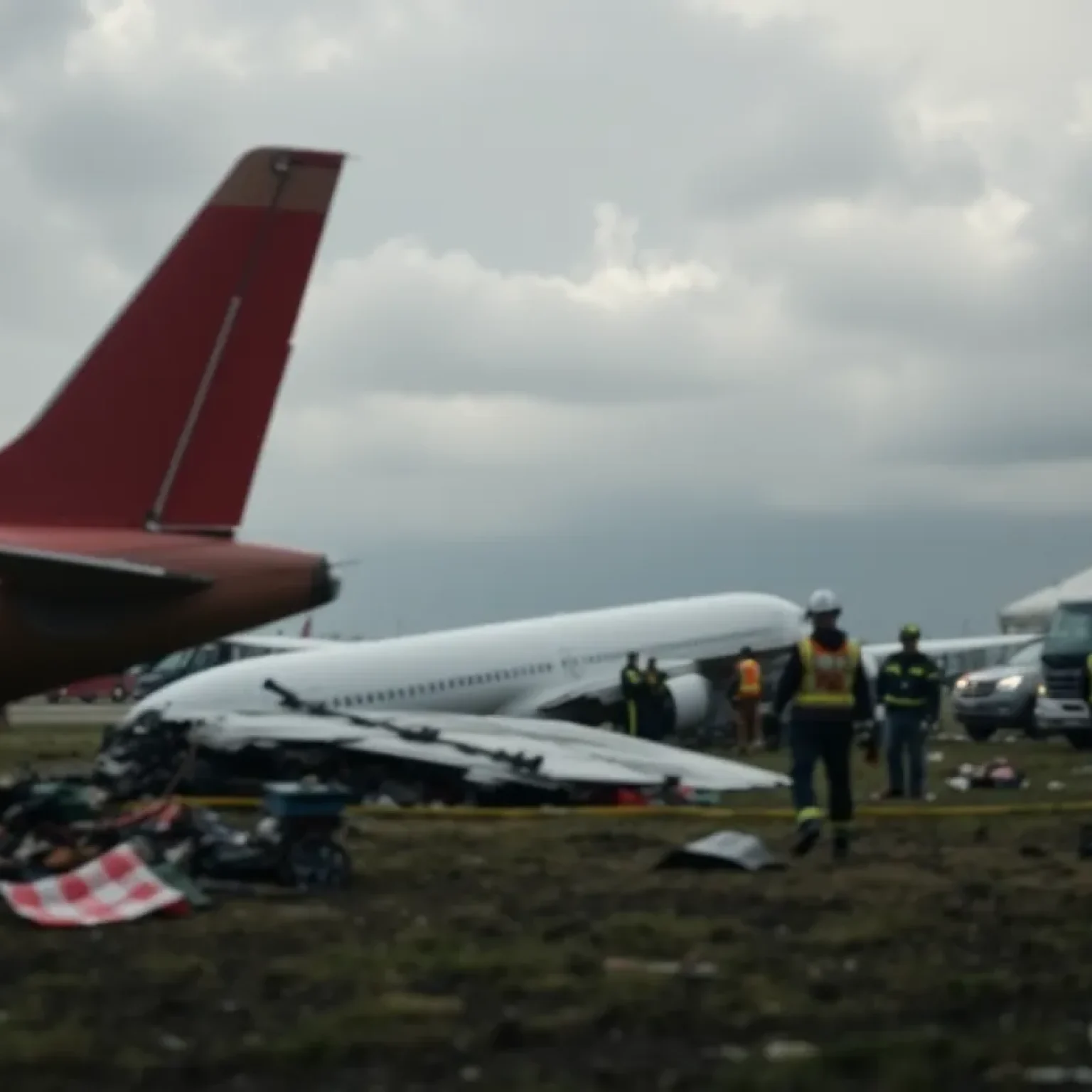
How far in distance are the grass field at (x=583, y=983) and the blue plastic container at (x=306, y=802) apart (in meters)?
0.55

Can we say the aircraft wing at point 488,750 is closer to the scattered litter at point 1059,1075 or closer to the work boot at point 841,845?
the work boot at point 841,845

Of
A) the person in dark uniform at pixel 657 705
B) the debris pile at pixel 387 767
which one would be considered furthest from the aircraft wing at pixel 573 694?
the debris pile at pixel 387 767

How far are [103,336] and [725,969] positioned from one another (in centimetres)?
792

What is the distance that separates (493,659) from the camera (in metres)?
37.3

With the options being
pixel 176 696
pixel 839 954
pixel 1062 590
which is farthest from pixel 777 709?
pixel 1062 590

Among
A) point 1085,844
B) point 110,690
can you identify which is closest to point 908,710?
point 1085,844

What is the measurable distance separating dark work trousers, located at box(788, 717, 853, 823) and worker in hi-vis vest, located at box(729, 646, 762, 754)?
21.7 metres

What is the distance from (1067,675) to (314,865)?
22.8 meters

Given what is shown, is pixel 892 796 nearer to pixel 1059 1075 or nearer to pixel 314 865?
pixel 314 865

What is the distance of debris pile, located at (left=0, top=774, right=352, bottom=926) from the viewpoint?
12414mm

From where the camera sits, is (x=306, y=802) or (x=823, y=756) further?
(x=823, y=756)

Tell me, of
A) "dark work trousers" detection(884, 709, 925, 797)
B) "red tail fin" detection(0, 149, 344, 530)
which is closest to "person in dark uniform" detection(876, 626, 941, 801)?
"dark work trousers" detection(884, 709, 925, 797)

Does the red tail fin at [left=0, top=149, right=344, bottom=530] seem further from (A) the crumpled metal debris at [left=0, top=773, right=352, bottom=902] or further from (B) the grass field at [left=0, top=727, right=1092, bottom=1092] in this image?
(B) the grass field at [left=0, top=727, right=1092, bottom=1092]

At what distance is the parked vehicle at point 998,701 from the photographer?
39.3 m
